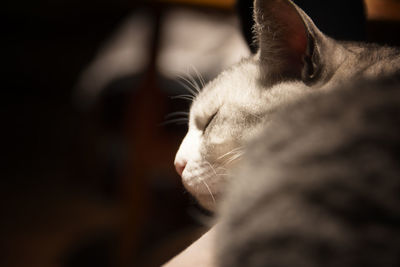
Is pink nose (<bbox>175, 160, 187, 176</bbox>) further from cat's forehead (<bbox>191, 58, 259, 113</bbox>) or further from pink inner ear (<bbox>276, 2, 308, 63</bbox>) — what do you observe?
pink inner ear (<bbox>276, 2, 308, 63</bbox>)

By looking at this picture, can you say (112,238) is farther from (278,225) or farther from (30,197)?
(278,225)

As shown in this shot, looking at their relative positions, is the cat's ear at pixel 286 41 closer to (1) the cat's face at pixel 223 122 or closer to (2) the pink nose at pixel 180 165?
(1) the cat's face at pixel 223 122

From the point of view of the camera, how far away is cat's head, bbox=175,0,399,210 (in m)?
0.49

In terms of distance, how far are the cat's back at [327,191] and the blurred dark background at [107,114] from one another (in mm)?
362

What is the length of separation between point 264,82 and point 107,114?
3.06 ft

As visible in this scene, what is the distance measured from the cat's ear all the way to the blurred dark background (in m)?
0.11

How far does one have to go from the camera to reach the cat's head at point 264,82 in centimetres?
49

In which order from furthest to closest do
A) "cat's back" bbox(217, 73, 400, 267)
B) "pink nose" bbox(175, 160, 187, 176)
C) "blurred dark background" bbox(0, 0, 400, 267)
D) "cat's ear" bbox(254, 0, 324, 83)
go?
"blurred dark background" bbox(0, 0, 400, 267)
"pink nose" bbox(175, 160, 187, 176)
"cat's ear" bbox(254, 0, 324, 83)
"cat's back" bbox(217, 73, 400, 267)

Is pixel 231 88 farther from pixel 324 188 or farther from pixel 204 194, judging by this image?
pixel 324 188

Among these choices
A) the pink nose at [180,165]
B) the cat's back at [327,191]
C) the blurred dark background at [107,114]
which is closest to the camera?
A: the cat's back at [327,191]

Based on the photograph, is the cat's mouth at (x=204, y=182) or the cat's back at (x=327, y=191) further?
the cat's mouth at (x=204, y=182)

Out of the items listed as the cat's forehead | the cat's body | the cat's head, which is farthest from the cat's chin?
the cat's body

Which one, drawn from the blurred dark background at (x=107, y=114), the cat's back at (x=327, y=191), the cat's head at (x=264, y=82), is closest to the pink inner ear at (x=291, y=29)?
the cat's head at (x=264, y=82)

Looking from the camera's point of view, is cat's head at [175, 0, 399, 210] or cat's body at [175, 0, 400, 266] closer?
cat's body at [175, 0, 400, 266]
